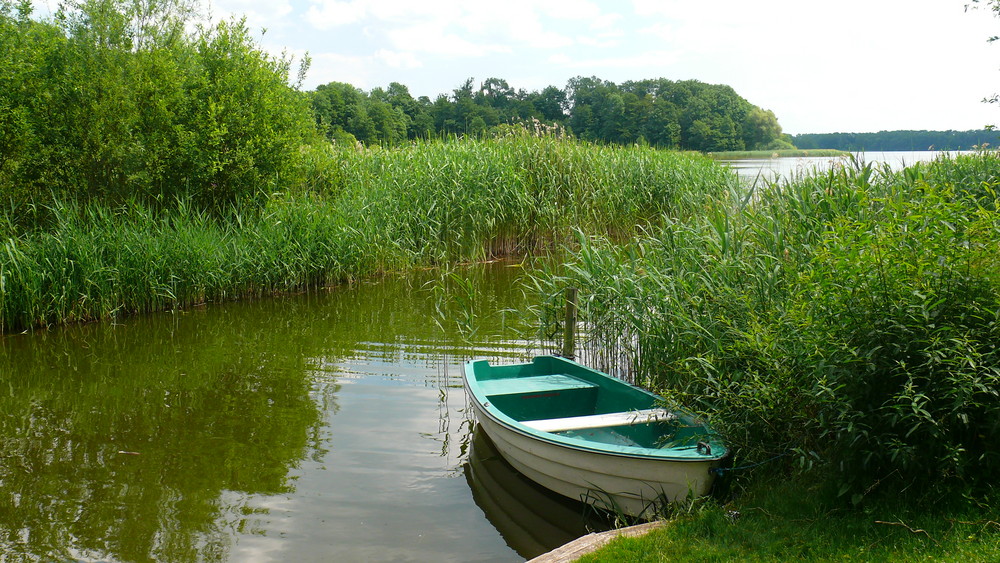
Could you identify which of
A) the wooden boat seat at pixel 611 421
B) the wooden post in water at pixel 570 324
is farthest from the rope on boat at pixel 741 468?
the wooden post in water at pixel 570 324

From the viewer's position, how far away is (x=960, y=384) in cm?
385

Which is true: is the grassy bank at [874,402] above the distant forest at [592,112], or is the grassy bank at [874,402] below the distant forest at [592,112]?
below

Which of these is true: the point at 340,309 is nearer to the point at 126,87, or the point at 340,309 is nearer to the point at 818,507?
the point at 126,87

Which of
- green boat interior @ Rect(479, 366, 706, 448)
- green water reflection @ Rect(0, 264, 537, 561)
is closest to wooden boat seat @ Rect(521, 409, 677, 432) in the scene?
green boat interior @ Rect(479, 366, 706, 448)

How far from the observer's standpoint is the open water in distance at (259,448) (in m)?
5.00

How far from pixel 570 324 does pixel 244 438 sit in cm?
331

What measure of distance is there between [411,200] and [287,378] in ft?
24.4

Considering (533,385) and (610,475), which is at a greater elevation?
(533,385)

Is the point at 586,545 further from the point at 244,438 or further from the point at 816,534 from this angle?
the point at 244,438

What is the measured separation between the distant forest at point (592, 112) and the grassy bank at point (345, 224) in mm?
18345

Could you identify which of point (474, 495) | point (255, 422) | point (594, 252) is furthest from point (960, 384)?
point (255, 422)

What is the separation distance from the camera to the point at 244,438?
668cm

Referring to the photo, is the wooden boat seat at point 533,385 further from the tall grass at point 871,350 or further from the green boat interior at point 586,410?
the tall grass at point 871,350

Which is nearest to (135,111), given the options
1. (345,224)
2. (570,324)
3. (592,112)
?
(345,224)
